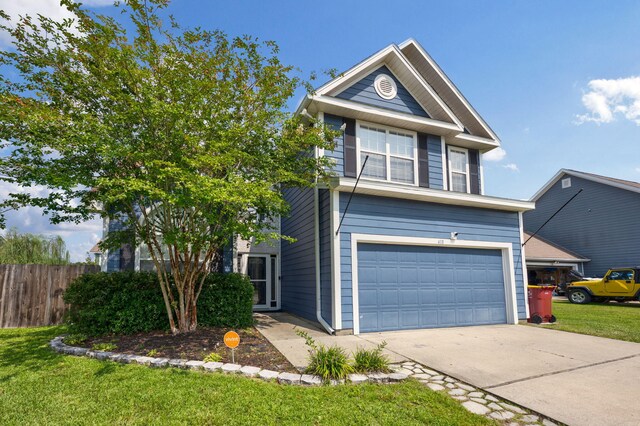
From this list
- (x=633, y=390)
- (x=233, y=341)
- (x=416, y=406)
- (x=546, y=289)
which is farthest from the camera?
(x=546, y=289)

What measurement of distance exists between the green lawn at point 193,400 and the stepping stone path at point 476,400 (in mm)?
170

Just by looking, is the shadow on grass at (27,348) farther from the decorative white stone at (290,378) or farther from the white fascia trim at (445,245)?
the white fascia trim at (445,245)

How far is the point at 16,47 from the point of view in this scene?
5.91m

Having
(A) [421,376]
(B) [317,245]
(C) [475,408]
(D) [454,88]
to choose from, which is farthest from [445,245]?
(C) [475,408]

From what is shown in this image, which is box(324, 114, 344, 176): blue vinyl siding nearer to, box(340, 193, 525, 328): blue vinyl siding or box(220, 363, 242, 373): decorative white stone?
box(340, 193, 525, 328): blue vinyl siding

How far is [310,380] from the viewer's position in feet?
14.7

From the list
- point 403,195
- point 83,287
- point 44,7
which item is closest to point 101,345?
point 83,287

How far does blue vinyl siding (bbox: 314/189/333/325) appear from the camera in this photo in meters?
8.10

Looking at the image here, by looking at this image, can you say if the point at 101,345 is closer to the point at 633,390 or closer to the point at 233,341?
the point at 233,341

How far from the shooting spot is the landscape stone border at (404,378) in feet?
11.9

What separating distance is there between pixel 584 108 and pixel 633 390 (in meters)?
8.46

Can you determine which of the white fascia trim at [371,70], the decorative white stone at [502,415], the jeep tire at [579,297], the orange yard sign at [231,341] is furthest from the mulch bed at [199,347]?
the jeep tire at [579,297]

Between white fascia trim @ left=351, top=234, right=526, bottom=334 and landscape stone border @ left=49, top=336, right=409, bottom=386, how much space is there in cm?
319

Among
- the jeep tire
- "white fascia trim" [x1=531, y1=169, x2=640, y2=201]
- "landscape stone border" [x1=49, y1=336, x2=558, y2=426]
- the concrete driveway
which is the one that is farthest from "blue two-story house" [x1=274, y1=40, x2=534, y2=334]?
"white fascia trim" [x1=531, y1=169, x2=640, y2=201]
